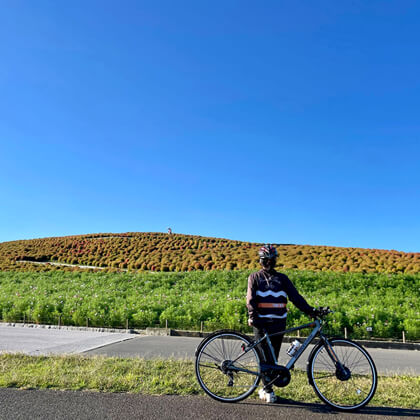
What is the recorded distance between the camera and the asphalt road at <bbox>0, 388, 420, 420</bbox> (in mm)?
4207

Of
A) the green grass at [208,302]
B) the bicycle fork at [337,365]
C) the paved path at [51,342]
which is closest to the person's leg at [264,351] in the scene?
the bicycle fork at [337,365]

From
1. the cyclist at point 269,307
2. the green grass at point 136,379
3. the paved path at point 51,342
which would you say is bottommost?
the paved path at point 51,342

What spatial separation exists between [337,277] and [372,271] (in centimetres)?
382

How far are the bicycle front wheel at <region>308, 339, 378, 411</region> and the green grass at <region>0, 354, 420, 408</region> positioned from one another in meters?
0.26

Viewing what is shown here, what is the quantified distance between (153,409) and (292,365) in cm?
172

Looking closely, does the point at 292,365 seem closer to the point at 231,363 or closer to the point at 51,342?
the point at 231,363

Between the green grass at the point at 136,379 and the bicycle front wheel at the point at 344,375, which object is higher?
the bicycle front wheel at the point at 344,375

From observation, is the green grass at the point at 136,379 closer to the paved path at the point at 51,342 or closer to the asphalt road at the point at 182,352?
the asphalt road at the point at 182,352

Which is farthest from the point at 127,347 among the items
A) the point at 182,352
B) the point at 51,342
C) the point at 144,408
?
the point at 144,408

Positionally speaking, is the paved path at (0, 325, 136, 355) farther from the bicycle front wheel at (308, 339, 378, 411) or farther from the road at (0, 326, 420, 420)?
the bicycle front wheel at (308, 339, 378, 411)

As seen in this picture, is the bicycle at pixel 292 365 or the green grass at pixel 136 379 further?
the green grass at pixel 136 379

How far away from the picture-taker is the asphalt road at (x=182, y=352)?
770 centimetres

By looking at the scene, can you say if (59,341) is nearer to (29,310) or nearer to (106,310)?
(106,310)

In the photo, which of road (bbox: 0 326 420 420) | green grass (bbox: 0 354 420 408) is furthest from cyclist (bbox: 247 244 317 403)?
green grass (bbox: 0 354 420 408)
